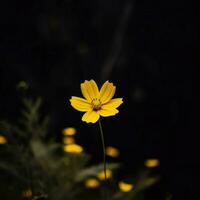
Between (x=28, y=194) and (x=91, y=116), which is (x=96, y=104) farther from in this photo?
(x=28, y=194)

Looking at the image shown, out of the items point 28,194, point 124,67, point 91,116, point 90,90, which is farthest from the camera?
point 124,67

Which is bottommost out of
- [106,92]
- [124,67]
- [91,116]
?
[91,116]

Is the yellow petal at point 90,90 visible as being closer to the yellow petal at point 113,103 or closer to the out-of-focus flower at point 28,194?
the yellow petal at point 113,103

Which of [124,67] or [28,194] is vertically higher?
[124,67]

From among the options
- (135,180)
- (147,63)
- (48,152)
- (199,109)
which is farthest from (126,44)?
(48,152)

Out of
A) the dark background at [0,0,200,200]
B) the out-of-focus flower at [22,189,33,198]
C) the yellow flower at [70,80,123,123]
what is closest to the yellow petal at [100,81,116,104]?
the yellow flower at [70,80,123,123]

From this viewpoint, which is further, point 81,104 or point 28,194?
point 28,194

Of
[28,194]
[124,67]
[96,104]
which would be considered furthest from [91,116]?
[124,67]

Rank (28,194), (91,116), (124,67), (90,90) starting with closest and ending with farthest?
(91,116)
(90,90)
(28,194)
(124,67)

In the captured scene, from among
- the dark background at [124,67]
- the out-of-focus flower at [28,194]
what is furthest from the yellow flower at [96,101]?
the dark background at [124,67]

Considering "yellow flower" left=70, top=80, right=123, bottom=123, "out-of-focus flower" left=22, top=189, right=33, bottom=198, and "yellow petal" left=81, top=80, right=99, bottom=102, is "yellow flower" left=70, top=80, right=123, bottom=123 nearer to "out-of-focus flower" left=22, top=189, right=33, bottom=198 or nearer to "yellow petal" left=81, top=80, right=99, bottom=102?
"yellow petal" left=81, top=80, right=99, bottom=102
